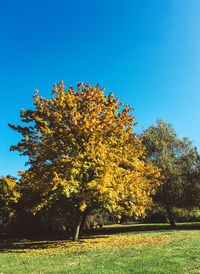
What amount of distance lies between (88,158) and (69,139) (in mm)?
2015

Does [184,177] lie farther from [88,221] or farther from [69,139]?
[69,139]

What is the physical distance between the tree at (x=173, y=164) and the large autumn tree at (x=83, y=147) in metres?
10.1

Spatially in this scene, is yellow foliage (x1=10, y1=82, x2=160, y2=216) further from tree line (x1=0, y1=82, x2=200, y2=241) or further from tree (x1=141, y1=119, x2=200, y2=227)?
tree (x1=141, y1=119, x2=200, y2=227)

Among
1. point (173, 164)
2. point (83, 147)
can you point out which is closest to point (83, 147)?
point (83, 147)

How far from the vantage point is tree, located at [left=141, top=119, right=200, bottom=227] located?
2548 cm

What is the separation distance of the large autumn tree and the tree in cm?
1007

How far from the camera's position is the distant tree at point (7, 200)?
25266 mm

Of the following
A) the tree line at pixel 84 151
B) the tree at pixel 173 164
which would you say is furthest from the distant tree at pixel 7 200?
the tree at pixel 173 164

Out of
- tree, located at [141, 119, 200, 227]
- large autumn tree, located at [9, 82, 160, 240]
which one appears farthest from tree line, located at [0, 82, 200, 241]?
tree, located at [141, 119, 200, 227]

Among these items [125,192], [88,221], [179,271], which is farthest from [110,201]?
[88,221]

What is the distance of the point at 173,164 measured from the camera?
26469mm

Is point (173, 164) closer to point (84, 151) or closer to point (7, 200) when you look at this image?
point (84, 151)

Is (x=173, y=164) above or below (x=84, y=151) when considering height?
above

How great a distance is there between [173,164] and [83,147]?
15.3m
